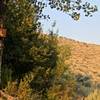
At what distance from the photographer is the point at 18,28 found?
22.5m

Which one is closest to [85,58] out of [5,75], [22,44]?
[22,44]

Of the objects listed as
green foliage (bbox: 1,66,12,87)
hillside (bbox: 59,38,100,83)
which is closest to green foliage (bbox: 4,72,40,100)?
green foliage (bbox: 1,66,12,87)

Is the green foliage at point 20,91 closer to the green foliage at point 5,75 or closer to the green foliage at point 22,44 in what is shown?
the green foliage at point 5,75

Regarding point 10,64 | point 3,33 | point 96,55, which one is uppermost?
point 3,33

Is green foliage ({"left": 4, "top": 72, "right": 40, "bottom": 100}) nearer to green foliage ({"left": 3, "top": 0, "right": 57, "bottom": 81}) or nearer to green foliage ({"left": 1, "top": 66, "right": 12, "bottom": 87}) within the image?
green foliage ({"left": 1, "top": 66, "right": 12, "bottom": 87})

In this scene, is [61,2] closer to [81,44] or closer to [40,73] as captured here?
[40,73]

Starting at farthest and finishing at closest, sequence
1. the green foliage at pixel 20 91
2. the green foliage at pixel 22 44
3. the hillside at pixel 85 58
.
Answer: the hillside at pixel 85 58
the green foliage at pixel 22 44
the green foliage at pixel 20 91

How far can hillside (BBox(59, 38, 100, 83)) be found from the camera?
54.7 metres

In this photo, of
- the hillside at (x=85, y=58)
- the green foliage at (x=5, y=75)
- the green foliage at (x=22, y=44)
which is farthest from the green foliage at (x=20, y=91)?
the hillside at (x=85, y=58)

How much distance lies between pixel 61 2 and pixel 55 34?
445 centimetres

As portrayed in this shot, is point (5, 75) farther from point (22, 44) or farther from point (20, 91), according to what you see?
point (22, 44)

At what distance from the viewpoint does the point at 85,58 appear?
70.9 meters

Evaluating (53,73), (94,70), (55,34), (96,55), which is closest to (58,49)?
(55,34)

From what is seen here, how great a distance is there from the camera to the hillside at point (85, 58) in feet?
180
